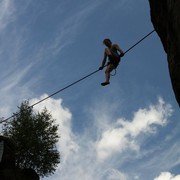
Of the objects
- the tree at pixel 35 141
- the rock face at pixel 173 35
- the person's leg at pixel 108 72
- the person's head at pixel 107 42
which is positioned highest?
the tree at pixel 35 141

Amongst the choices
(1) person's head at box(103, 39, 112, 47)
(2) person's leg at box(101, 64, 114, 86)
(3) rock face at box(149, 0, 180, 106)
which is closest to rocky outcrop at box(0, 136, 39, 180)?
(2) person's leg at box(101, 64, 114, 86)

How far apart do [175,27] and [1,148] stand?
16744 millimetres

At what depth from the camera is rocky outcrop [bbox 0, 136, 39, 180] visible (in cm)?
2195

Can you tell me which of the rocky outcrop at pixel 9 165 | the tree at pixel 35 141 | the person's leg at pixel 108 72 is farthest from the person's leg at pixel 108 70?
the tree at pixel 35 141

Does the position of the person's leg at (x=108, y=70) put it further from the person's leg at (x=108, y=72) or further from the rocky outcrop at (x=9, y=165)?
the rocky outcrop at (x=9, y=165)

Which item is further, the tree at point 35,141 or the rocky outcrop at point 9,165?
the tree at point 35,141

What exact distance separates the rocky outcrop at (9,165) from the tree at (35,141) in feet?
43.1

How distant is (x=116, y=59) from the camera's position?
52.7 ft

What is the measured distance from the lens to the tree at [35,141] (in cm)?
3881

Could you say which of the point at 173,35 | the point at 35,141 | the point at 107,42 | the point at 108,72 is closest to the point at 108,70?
the point at 108,72

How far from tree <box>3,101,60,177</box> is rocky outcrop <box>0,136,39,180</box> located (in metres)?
13.1

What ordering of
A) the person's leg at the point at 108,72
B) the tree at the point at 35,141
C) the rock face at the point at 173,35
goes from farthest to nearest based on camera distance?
the tree at the point at 35,141, the person's leg at the point at 108,72, the rock face at the point at 173,35

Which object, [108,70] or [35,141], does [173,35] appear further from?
[35,141]

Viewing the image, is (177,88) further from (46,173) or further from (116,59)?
(46,173)
